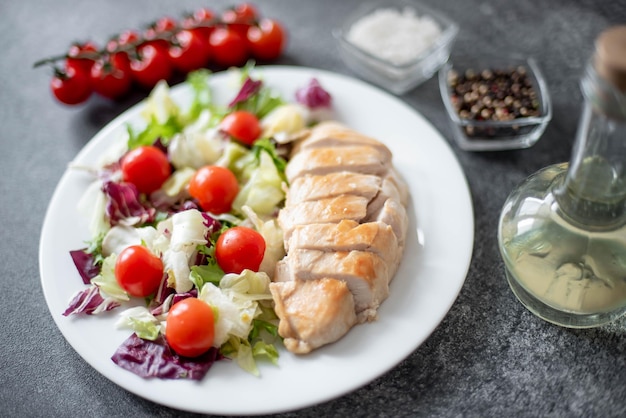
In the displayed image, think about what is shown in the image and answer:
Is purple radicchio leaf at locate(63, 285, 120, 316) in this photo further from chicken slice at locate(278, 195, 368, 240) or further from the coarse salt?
the coarse salt

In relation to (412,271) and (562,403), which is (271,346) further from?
(562,403)

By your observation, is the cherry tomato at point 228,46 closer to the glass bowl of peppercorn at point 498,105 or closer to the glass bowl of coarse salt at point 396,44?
the glass bowl of coarse salt at point 396,44

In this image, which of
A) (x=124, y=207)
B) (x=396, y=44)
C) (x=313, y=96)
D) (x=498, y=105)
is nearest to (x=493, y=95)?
(x=498, y=105)

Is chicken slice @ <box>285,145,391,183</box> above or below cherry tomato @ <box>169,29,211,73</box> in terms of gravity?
below

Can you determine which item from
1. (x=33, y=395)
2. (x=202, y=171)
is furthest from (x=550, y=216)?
(x=33, y=395)

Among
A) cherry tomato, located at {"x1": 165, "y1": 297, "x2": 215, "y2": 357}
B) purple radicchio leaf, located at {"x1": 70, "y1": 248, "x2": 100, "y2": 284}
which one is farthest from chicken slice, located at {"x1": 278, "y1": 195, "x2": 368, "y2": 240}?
purple radicchio leaf, located at {"x1": 70, "y1": 248, "x2": 100, "y2": 284}

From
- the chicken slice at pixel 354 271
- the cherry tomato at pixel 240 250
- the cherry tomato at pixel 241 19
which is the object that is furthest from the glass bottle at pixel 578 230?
the cherry tomato at pixel 241 19
